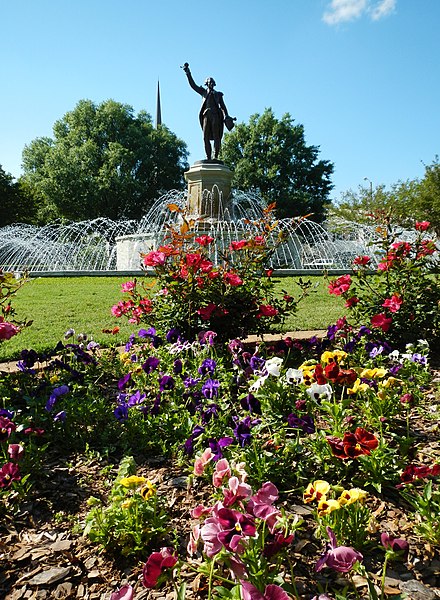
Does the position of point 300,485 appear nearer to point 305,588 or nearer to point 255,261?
point 305,588

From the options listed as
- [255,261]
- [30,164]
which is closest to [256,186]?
[30,164]

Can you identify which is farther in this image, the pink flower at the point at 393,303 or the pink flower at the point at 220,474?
the pink flower at the point at 393,303

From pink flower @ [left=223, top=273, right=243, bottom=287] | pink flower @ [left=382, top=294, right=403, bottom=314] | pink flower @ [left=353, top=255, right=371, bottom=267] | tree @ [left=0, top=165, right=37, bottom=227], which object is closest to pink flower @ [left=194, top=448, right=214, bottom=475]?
pink flower @ [left=223, top=273, right=243, bottom=287]

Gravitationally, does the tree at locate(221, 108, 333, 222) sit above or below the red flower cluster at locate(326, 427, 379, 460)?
A: above

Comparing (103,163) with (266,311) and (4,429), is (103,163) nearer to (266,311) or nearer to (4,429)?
(266,311)

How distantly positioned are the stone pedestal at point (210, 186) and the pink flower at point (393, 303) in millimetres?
10364

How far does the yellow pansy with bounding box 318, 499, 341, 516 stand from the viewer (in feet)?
4.96

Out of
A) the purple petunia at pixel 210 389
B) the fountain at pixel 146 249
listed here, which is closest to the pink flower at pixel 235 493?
the purple petunia at pixel 210 389

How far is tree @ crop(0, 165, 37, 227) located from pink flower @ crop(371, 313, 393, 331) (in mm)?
30676

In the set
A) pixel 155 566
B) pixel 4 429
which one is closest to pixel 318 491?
pixel 155 566

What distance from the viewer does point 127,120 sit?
110 feet

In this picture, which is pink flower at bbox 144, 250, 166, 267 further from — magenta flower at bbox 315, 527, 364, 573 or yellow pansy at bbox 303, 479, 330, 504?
magenta flower at bbox 315, 527, 364, 573

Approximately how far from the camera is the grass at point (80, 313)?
5211 millimetres

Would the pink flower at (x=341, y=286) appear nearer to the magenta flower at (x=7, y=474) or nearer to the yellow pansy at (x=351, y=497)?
the yellow pansy at (x=351, y=497)
